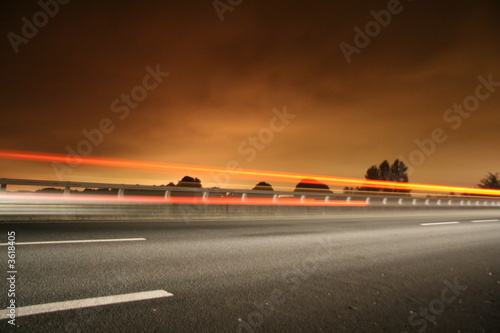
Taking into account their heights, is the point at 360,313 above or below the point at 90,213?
below

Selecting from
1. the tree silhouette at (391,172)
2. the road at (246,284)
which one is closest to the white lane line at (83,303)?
the road at (246,284)

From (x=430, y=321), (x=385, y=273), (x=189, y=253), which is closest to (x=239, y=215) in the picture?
(x=189, y=253)

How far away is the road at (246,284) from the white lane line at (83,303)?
36 mm

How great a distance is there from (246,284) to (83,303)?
77.1 inches

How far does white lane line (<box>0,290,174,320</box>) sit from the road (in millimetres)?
36

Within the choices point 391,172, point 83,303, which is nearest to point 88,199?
point 83,303

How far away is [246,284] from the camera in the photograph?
440 cm

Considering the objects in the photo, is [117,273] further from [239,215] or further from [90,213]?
[239,215]

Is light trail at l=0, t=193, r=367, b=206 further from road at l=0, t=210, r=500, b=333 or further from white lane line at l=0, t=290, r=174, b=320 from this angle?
white lane line at l=0, t=290, r=174, b=320

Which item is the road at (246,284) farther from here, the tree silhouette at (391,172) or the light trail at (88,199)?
the tree silhouette at (391,172)

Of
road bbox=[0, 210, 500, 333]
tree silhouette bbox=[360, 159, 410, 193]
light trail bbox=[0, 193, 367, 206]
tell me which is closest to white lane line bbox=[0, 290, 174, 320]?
road bbox=[0, 210, 500, 333]

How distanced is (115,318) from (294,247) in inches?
191

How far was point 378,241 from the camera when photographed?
888 cm

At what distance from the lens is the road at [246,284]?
3.15 m
